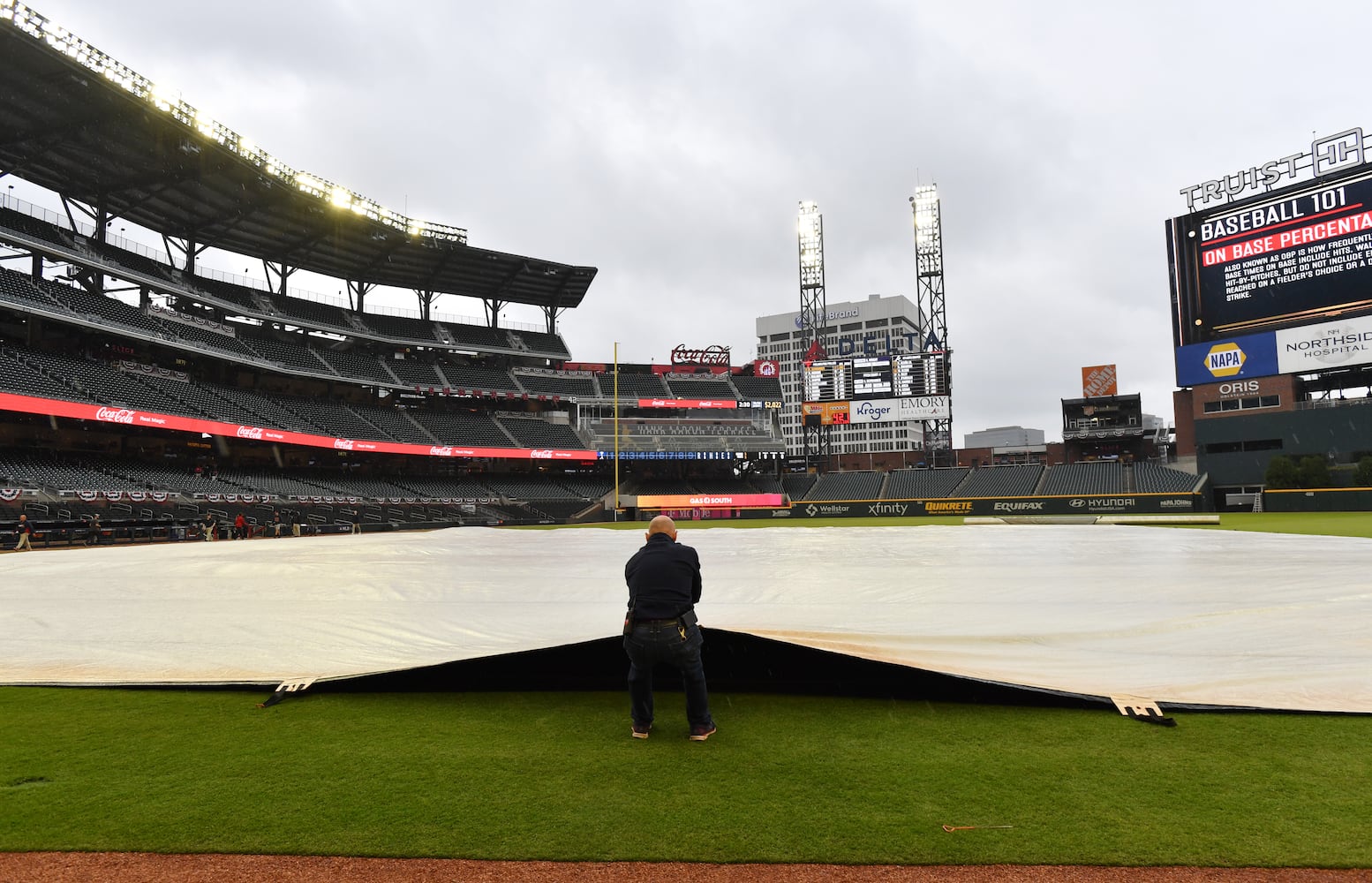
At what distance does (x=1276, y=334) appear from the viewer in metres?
39.8

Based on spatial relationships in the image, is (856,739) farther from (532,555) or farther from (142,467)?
(142,467)

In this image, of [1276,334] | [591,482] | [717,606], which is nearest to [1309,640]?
[717,606]

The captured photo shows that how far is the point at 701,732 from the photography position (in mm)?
4758

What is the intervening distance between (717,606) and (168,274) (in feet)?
173

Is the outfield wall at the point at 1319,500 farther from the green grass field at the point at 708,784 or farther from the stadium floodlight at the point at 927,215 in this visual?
the green grass field at the point at 708,784

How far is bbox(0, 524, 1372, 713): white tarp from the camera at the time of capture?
16.9ft

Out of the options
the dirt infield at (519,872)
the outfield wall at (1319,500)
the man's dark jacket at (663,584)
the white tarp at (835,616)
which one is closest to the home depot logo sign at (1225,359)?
the outfield wall at (1319,500)

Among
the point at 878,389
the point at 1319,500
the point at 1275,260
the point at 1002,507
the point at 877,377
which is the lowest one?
the point at 1002,507

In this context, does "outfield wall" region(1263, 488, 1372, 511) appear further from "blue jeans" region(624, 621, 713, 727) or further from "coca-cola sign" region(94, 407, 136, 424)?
"coca-cola sign" region(94, 407, 136, 424)

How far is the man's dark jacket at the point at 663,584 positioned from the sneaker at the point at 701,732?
79 centimetres

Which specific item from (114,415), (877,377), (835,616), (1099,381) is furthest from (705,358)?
(835,616)

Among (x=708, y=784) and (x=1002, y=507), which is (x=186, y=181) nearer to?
(x=708, y=784)

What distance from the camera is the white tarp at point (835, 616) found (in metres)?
5.14

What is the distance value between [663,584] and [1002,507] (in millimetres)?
51908
